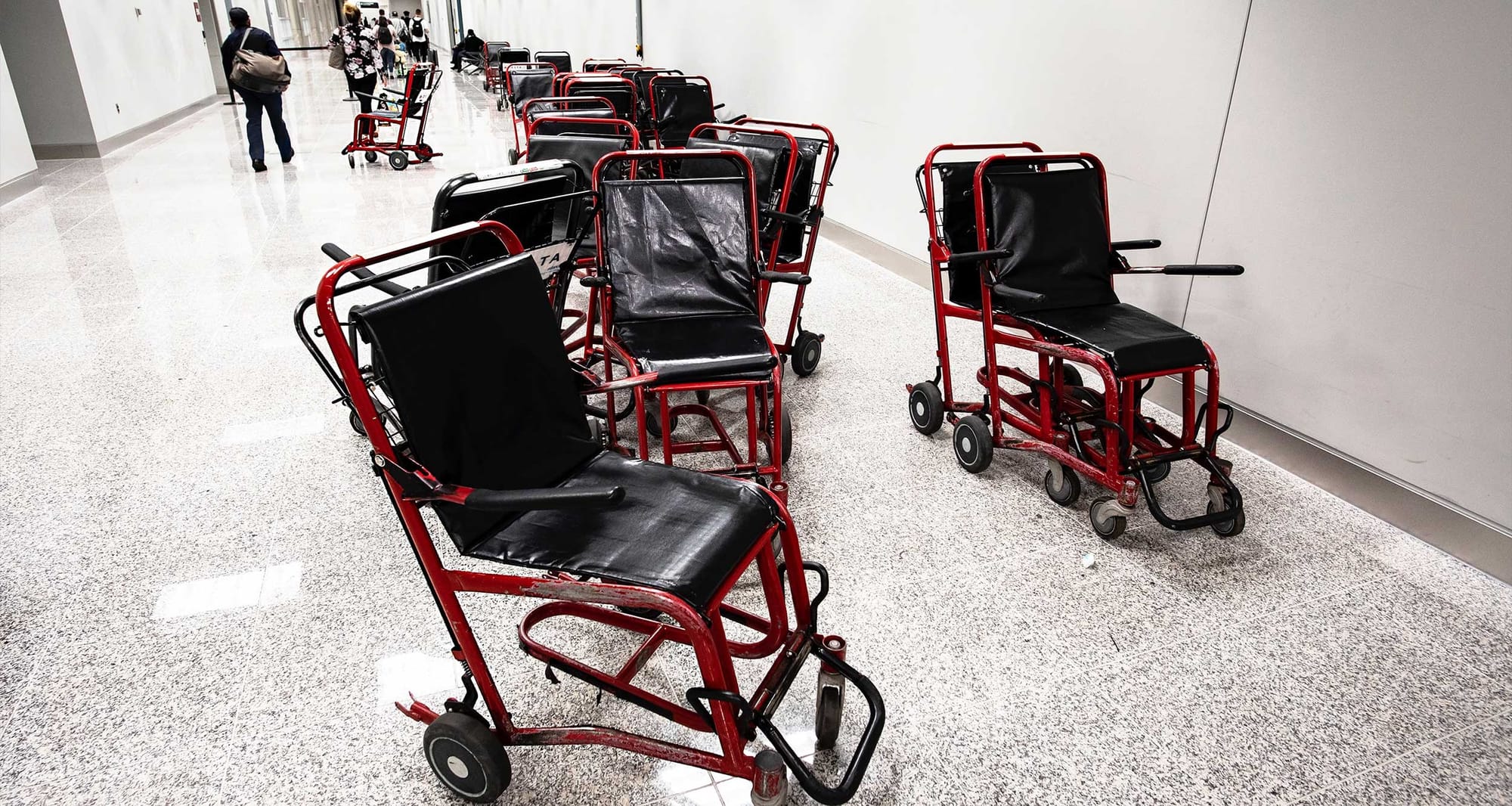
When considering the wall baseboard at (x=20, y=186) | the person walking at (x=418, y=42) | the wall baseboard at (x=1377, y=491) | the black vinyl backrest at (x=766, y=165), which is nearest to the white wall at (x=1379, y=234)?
the wall baseboard at (x=1377, y=491)

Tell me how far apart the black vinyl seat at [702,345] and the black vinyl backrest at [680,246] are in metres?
0.08

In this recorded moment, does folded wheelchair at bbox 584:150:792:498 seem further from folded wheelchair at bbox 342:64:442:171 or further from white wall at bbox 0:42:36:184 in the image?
white wall at bbox 0:42:36:184

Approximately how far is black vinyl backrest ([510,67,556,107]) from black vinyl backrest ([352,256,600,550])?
6042 mm

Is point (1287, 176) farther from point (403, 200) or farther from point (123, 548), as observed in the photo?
point (403, 200)

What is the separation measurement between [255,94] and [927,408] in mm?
7305

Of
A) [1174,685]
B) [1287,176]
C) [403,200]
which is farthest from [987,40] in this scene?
[403,200]

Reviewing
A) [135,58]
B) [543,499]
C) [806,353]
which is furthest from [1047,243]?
[135,58]

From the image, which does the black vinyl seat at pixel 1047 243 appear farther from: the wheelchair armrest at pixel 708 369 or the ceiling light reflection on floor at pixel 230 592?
the ceiling light reflection on floor at pixel 230 592

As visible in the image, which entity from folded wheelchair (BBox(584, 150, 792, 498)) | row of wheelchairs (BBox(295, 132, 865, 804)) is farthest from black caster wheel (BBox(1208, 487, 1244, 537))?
row of wheelchairs (BBox(295, 132, 865, 804))

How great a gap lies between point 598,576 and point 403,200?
20.8 feet

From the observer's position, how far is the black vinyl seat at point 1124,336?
2.35m

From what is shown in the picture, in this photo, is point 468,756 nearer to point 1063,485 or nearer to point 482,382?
point 482,382

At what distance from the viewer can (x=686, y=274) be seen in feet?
9.28

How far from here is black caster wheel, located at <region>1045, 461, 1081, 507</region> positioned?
2.63 m
